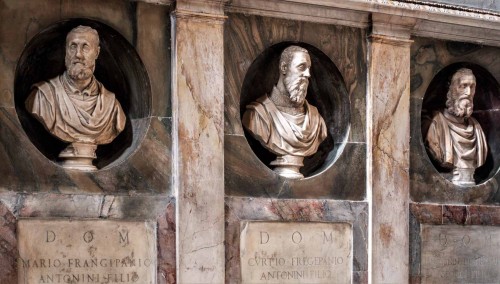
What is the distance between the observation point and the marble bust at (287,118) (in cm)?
1016

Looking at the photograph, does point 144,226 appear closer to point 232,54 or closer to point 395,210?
point 232,54

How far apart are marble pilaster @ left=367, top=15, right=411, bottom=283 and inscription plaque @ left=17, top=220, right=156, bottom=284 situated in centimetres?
268

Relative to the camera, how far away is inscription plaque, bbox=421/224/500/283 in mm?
10945

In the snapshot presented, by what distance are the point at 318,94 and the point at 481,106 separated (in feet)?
7.93

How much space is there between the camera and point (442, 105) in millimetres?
11688

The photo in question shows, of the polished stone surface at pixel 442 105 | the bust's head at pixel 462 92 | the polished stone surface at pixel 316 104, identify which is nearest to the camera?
the polished stone surface at pixel 316 104

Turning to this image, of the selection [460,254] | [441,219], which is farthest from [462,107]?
[460,254]

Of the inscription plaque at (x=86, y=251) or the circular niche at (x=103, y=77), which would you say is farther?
the circular niche at (x=103, y=77)

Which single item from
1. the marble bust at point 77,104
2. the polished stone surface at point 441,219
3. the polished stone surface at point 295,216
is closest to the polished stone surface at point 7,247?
the marble bust at point 77,104

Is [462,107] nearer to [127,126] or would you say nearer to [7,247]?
[127,126]

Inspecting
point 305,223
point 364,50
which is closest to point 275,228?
point 305,223

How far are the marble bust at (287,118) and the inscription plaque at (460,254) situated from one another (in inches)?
70.3

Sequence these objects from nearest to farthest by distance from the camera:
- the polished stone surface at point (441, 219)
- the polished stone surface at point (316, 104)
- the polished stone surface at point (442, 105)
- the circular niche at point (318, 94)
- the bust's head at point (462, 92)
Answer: the polished stone surface at point (316, 104)
the circular niche at point (318, 94)
the polished stone surface at point (441, 219)
the polished stone surface at point (442, 105)
the bust's head at point (462, 92)

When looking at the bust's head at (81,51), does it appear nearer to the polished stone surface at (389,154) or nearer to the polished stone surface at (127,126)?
the polished stone surface at (127,126)
